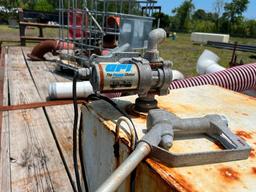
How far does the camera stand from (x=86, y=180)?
3.90ft

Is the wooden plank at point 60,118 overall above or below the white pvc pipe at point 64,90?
below

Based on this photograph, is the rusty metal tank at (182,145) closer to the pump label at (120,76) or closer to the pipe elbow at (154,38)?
the pump label at (120,76)

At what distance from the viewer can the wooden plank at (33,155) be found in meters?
1.51

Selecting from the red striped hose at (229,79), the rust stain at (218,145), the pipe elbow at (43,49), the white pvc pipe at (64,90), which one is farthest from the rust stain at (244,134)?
the pipe elbow at (43,49)

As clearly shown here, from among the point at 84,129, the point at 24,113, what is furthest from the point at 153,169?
the point at 24,113

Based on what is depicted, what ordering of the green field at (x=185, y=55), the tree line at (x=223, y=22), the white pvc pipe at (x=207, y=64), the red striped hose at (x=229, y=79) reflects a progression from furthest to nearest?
A: the tree line at (x=223, y=22) < the green field at (x=185, y=55) < the white pvc pipe at (x=207, y=64) < the red striped hose at (x=229, y=79)

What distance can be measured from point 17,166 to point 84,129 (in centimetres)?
72

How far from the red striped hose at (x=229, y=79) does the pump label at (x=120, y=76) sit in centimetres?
84

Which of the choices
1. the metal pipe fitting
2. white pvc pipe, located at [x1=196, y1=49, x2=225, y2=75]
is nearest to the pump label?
the metal pipe fitting

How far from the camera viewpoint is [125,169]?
0.64 metres

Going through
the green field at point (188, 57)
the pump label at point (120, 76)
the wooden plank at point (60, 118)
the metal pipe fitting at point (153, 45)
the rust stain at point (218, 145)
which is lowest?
the green field at point (188, 57)

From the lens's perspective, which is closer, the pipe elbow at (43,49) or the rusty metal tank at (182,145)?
the rusty metal tank at (182,145)

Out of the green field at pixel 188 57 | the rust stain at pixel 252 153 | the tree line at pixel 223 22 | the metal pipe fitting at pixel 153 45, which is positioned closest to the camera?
the rust stain at pixel 252 153

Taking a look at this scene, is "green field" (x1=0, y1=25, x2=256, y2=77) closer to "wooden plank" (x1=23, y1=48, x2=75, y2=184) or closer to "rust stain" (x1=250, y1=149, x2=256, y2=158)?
"wooden plank" (x1=23, y1=48, x2=75, y2=184)
